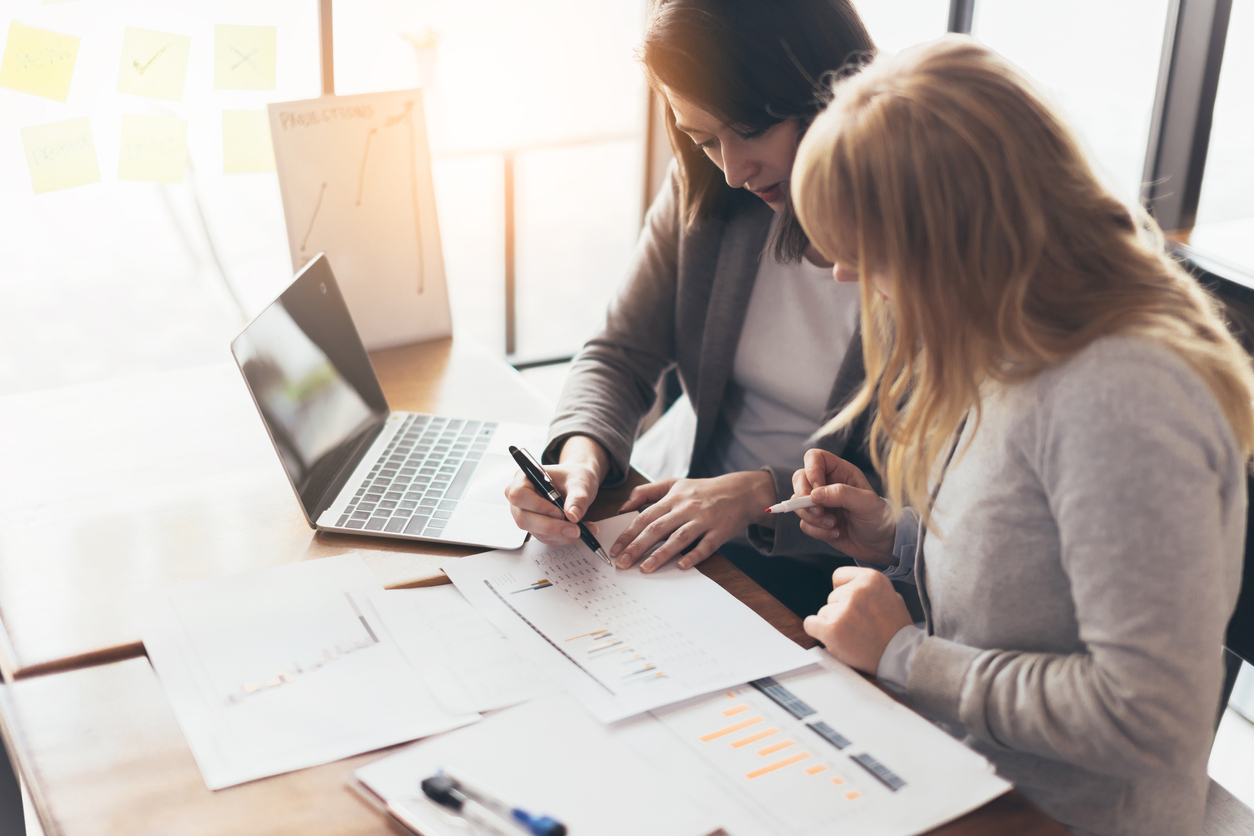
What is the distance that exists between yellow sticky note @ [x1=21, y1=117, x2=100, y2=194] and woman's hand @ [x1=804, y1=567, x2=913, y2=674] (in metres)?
1.34

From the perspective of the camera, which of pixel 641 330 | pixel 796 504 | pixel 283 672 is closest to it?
pixel 283 672

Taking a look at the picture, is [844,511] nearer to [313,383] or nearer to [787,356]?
[787,356]

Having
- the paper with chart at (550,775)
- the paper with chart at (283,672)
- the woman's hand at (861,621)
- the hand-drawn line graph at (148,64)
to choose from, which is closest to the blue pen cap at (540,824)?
the paper with chart at (550,775)

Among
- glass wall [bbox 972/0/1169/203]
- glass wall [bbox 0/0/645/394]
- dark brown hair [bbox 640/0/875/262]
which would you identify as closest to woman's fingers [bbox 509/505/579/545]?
dark brown hair [bbox 640/0/875/262]

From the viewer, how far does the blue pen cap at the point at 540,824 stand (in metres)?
0.59

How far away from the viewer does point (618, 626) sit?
83 cm

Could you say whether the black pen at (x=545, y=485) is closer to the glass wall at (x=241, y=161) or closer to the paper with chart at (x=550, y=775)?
the paper with chart at (x=550, y=775)

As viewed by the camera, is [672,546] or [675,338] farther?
[675,338]

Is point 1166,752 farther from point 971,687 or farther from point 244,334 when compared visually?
point 244,334

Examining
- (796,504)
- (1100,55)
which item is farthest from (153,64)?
(1100,55)

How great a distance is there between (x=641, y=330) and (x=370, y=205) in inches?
19.7

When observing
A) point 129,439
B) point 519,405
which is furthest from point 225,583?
point 519,405

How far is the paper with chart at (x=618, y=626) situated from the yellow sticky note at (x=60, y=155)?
1.03 metres

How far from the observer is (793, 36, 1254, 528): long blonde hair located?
0.65m
